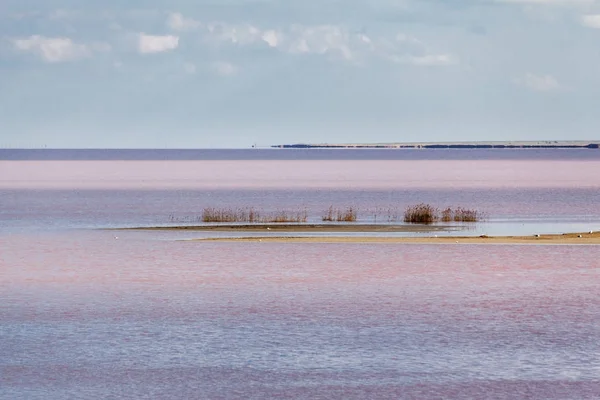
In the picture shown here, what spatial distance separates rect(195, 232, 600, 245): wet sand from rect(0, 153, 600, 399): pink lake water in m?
1.99

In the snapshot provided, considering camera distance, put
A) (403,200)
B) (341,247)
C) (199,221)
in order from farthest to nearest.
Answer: (403,200)
(199,221)
(341,247)

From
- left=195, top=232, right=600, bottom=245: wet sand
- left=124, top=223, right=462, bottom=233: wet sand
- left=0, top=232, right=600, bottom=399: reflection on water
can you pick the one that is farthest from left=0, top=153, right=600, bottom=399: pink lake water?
left=124, top=223, right=462, bottom=233: wet sand

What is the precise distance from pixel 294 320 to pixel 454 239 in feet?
81.9

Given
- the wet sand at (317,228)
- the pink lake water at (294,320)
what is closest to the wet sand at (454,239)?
the pink lake water at (294,320)

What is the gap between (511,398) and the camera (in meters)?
20.0

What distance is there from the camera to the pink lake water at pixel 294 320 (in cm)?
2130

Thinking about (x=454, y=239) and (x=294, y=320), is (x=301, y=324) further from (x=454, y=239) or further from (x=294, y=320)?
(x=454, y=239)

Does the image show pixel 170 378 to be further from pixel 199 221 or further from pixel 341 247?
pixel 199 221

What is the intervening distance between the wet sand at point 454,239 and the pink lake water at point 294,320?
1991mm

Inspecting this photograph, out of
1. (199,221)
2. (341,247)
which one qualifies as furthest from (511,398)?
(199,221)

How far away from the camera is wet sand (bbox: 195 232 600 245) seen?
5081 centimetres

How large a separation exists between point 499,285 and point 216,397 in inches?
684

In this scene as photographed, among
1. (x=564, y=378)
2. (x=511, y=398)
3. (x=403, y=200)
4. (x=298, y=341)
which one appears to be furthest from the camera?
(x=403, y=200)

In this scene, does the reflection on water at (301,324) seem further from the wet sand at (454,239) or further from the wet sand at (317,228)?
the wet sand at (317,228)
